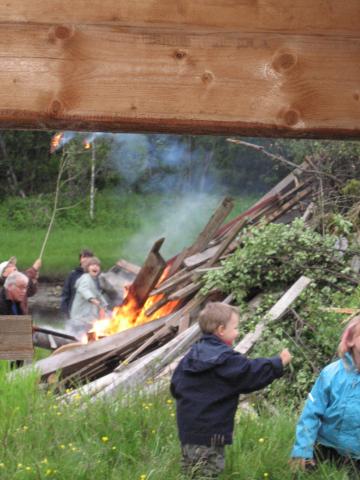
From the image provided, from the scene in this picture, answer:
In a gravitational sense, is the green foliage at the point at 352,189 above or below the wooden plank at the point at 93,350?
above

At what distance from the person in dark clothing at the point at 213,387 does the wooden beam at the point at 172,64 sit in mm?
2022

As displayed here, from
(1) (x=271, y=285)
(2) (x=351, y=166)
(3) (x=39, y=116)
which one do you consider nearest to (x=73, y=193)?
(2) (x=351, y=166)

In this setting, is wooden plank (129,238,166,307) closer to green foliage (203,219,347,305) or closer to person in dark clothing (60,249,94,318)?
person in dark clothing (60,249,94,318)

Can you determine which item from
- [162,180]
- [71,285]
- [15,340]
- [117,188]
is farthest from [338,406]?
[117,188]

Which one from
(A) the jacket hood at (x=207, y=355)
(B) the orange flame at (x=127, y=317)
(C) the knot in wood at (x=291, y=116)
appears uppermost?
(C) the knot in wood at (x=291, y=116)

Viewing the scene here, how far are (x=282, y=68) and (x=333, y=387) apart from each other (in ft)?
7.16

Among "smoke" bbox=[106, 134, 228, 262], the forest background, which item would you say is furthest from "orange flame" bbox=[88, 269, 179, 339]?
"smoke" bbox=[106, 134, 228, 262]

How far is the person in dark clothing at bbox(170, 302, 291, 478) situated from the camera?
488 cm

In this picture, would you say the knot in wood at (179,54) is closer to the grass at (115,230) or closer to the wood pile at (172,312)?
the wood pile at (172,312)

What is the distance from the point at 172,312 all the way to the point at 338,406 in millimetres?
7826

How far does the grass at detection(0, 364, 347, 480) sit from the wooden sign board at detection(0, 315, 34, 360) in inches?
109

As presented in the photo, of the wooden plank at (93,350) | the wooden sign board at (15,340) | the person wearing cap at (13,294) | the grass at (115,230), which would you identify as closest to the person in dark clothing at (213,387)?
the wooden sign board at (15,340)

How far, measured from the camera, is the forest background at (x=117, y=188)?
24.6 m

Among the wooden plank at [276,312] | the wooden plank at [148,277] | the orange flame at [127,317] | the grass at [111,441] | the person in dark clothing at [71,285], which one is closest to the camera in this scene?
the grass at [111,441]
